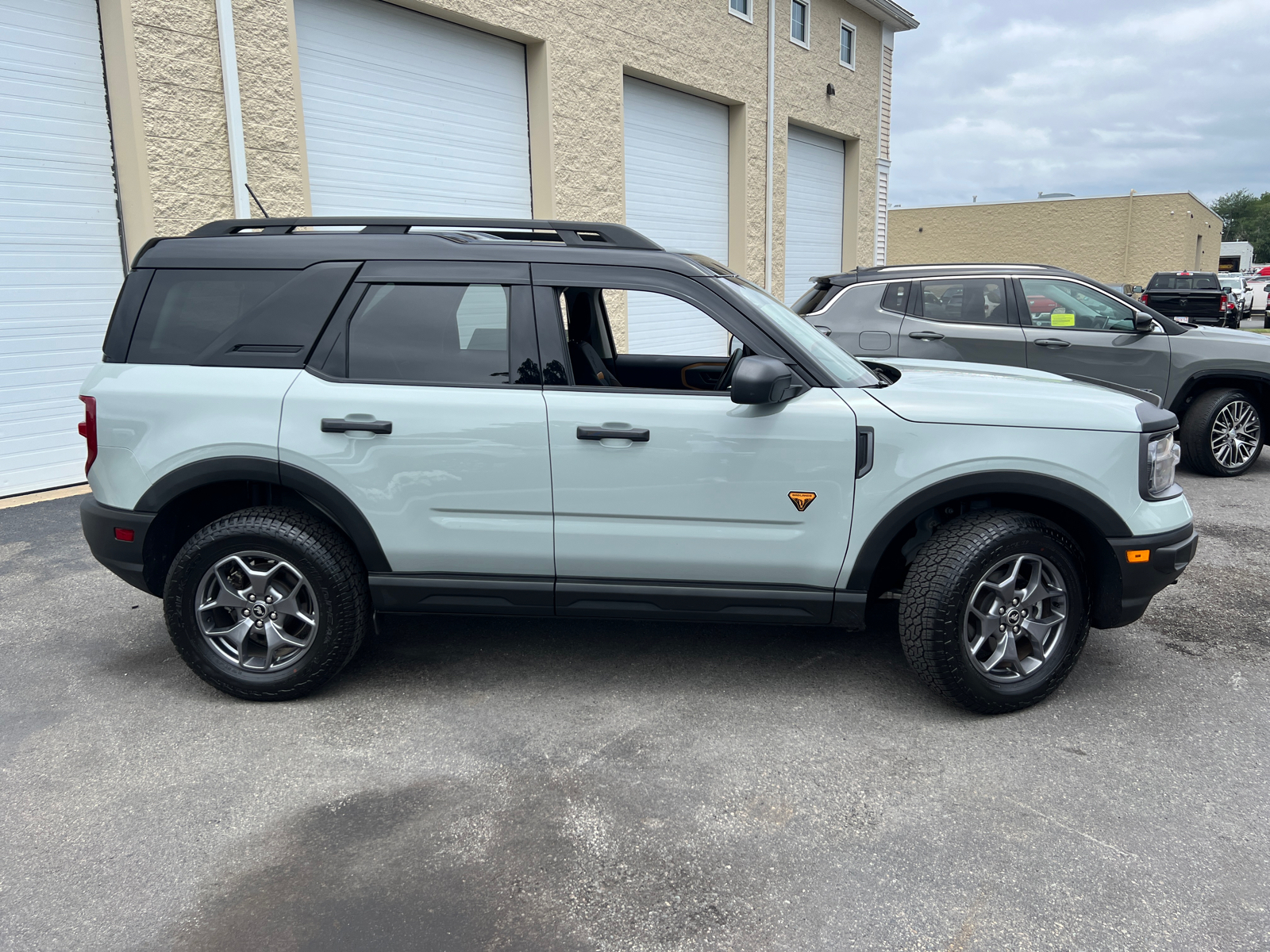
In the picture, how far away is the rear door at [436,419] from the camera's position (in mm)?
3496

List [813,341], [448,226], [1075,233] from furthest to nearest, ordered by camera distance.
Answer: [1075,233] < [448,226] < [813,341]

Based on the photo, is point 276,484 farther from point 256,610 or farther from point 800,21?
point 800,21

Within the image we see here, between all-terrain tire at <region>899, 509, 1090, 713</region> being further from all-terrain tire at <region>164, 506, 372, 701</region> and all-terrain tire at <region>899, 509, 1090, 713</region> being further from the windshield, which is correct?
all-terrain tire at <region>164, 506, 372, 701</region>

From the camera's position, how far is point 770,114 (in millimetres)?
15703

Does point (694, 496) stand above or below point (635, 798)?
above

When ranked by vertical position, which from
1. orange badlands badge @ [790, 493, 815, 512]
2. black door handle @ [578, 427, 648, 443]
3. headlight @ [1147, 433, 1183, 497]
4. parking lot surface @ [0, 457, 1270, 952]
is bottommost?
parking lot surface @ [0, 457, 1270, 952]

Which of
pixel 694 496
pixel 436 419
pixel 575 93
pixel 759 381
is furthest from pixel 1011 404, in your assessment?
pixel 575 93

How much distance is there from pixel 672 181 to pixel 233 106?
7.44 m

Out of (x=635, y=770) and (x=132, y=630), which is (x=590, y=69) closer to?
(x=132, y=630)

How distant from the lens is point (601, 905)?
2.48 meters

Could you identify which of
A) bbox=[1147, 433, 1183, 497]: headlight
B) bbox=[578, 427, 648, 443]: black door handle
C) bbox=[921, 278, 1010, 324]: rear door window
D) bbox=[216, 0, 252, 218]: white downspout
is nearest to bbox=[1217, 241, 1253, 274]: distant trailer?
bbox=[921, 278, 1010, 324]: rear door window

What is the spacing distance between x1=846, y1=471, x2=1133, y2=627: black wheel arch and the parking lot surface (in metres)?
0.52

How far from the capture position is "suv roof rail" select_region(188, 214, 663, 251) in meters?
3.76

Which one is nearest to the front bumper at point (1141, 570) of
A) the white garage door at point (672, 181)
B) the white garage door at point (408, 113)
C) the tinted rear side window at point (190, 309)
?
the tinted rear side window at point (190, 309)
